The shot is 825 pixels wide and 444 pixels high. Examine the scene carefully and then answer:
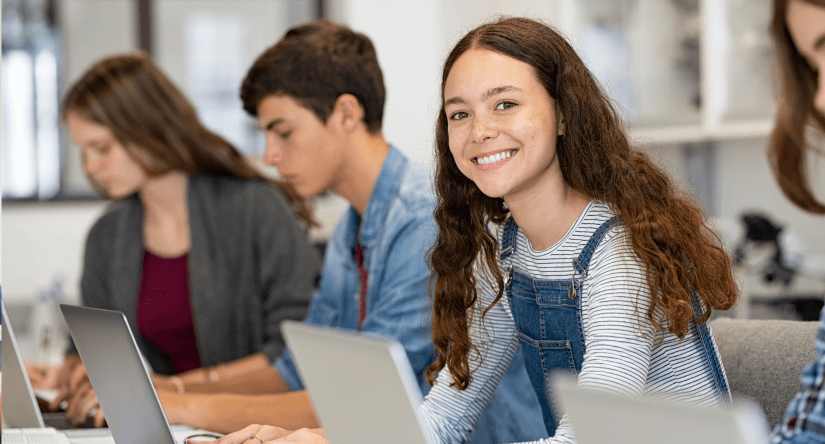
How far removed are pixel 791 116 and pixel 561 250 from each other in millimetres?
333

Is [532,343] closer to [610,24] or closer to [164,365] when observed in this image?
[164,365]

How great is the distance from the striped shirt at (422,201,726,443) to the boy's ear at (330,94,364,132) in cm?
49

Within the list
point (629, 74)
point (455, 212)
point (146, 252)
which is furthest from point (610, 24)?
point (455, 212)

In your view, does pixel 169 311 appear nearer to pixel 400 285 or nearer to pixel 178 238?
pixel 178 238

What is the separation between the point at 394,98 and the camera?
3994 mm

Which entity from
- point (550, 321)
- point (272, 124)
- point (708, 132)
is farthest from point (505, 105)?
point (708, 132)

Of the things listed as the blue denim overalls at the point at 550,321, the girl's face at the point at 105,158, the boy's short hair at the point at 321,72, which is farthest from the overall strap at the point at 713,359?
the girl's face at the point at 105,158

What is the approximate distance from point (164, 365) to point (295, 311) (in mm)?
340

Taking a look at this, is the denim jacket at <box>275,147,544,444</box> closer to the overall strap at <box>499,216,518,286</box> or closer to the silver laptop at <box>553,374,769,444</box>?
the overall strap at <box>499,216,518,286</box>

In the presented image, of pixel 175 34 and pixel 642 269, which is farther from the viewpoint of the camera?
pixel 175 34

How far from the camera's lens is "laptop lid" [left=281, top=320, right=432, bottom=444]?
63 cm

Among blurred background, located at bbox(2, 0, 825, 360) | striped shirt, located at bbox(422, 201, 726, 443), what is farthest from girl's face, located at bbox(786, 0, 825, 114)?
blurred background, located at bbox(2, 0, 825, 360)

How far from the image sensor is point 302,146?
1.45 m

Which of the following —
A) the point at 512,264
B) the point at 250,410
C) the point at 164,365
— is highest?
the point at 512,264
